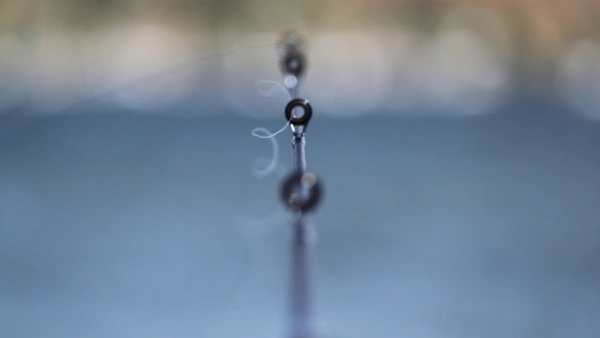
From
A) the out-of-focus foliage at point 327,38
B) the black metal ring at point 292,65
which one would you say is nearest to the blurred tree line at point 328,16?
the out-of-focus foliage at point 327,38

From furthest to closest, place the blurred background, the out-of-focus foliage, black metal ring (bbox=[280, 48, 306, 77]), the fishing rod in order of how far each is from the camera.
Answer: the out-of-focus foliage
the blurred background
black metal ring (bbox=[280, 48, 306, 77])
the fishing rod

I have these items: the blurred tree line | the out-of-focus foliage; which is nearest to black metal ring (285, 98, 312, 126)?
the out-of-focus foliage

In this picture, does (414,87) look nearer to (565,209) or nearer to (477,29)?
(477,29)

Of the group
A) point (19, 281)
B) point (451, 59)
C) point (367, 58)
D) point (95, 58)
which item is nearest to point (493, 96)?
point (451, 59)

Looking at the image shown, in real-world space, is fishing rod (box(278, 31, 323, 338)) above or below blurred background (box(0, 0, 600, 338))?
below

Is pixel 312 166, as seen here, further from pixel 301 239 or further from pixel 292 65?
pixel 301 239

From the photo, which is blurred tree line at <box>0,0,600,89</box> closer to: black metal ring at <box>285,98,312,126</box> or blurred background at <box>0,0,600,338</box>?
blurred background at <box>0,0,600,338</box>

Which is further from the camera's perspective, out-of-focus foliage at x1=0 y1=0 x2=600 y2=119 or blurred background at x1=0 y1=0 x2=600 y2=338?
out-of-focus foliage at x1=0 y1=0 x2=600 y2=119
